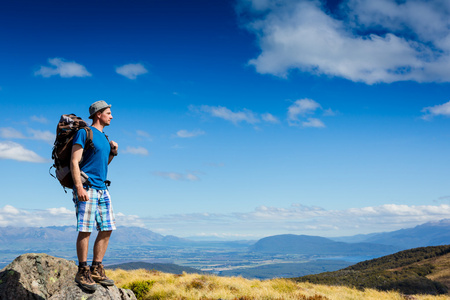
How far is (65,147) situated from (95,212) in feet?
4.12

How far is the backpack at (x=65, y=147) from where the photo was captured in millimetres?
5691

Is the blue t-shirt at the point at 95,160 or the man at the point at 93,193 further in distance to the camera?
the blue t-shirt at the point at 95,160

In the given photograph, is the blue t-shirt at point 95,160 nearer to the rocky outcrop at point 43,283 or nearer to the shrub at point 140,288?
the rocky outcrop at point 43,283

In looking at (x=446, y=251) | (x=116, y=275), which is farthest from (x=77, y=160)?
(x=446, y=251)

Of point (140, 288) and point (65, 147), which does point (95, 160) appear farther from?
point (140, 288)

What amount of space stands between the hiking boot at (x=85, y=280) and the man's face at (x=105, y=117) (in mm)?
2712

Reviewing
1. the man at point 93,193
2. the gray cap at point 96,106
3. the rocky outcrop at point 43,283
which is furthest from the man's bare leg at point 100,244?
the gray cap at point 96,106

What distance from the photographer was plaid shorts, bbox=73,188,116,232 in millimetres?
5656

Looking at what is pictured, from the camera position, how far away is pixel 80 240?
5.75m

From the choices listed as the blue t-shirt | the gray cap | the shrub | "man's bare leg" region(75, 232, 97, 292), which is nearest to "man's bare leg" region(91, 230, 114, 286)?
"man's bare leg" region(75, 232, 97, 292)

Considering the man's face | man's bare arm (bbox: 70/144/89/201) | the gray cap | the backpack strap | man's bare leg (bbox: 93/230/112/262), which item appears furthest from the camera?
the man's face

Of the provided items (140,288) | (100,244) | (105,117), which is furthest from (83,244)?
(140,288)

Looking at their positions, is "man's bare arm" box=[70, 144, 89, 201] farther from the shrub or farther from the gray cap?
the shrub

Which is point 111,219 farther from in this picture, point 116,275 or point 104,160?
point 116,275
